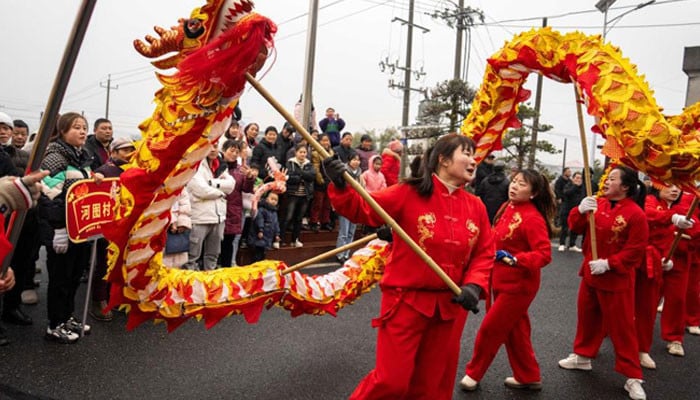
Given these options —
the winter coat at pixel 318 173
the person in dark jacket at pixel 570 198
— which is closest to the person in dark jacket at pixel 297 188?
the winter coat at pixel 318 173

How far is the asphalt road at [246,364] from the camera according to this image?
316 cm

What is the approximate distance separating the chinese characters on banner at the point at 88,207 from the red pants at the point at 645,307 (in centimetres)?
441

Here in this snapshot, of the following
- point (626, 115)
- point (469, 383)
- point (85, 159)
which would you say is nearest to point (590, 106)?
point (626, 115)

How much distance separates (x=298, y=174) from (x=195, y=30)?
422cm

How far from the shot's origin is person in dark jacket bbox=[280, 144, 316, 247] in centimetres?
650

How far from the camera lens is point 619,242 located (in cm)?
381

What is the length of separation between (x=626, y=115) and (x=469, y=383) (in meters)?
2.03

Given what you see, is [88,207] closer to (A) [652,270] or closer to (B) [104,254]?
(B) [104,254]

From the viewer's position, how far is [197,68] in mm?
2213

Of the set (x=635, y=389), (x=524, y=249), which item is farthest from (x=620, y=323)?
(x=524, y=249)

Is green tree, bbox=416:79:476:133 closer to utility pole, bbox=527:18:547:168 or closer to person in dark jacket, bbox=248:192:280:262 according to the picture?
utility pole, bbox=527:18:547:168

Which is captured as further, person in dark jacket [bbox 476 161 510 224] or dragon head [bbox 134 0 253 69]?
person in dark jacket [bbox 476 161 510 224]

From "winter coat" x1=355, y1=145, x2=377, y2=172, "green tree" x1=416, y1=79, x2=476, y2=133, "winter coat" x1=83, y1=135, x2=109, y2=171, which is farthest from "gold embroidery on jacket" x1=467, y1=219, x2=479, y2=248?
"green tree" x1=416, y1=79, x2=476, y2=133

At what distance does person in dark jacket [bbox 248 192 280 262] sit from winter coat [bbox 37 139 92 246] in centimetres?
239
